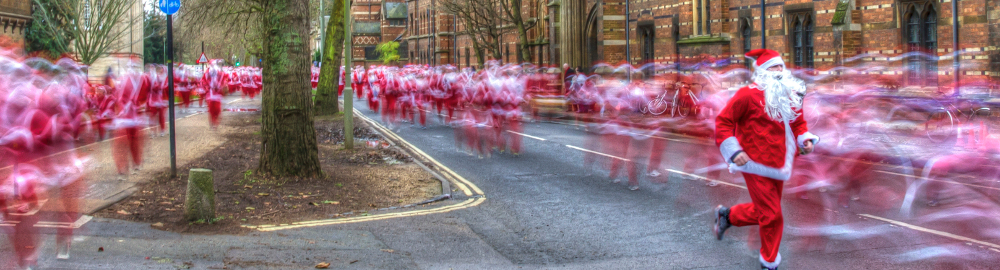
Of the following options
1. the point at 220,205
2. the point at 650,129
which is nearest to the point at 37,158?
the point at 220,205

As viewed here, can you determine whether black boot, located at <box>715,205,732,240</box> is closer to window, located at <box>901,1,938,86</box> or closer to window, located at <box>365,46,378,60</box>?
window, located at <box>901,1,938,86</box>

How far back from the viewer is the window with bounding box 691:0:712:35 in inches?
1303

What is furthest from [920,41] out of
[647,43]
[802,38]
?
[647,43]

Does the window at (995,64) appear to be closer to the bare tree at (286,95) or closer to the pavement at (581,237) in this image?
the pavement at (581,237)

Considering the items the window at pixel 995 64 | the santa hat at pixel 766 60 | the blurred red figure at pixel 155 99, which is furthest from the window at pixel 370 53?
the santa hat at pixel 766 60

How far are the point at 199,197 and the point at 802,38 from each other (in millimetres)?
23914

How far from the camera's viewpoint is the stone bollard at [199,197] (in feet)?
27.8

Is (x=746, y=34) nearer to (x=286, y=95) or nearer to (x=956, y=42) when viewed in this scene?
(x=956, y=42)

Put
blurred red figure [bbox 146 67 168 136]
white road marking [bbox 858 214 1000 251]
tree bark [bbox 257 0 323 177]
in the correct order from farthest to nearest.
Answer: blurred red figure [bbox 146 67 168 136] → tree bark [bbox 257 0 323 177] → white road marking [bbox 858 214 1000 251]

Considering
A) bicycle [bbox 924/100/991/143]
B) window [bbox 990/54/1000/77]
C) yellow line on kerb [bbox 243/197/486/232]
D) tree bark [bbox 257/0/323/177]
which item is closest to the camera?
yellow line on kerb [bbox 243/197/486/232]

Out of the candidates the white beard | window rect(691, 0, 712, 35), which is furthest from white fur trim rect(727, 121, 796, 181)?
window rect(691, 0, 712, 35)

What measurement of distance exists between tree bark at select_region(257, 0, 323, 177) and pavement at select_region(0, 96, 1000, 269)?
2.27 metres

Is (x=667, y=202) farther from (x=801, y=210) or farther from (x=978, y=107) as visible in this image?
(x=978, y=107)

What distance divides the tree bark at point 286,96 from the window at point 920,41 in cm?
1803
